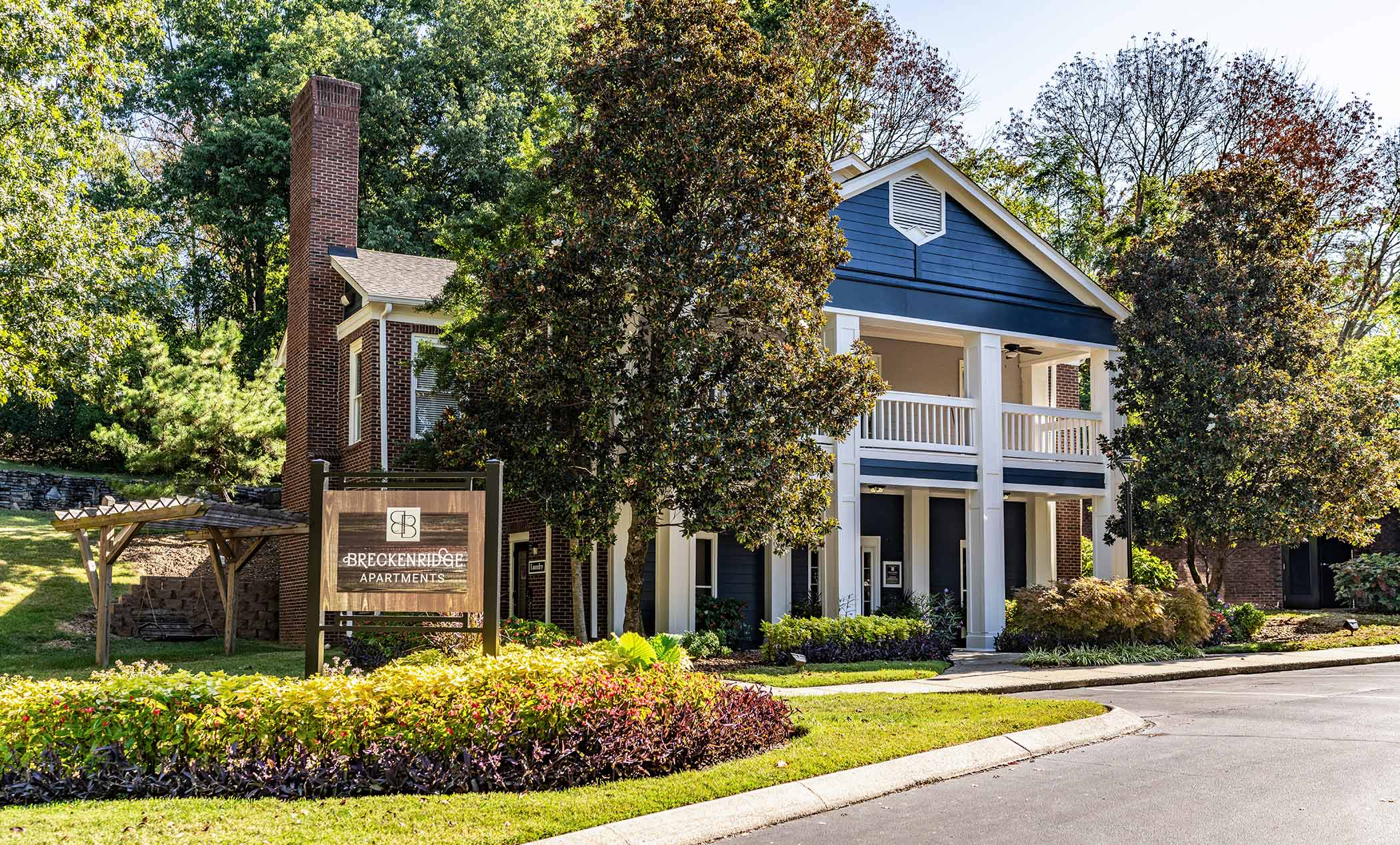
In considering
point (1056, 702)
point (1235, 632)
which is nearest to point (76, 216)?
point (1056, 702)

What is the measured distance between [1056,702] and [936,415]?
393 inches

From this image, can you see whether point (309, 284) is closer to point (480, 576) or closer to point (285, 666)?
point (285, 666)

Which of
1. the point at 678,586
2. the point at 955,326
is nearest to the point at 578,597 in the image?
the point at 678,586

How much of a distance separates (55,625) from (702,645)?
43.5ft

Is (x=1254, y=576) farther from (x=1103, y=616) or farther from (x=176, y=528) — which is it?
(x=176, y=528)

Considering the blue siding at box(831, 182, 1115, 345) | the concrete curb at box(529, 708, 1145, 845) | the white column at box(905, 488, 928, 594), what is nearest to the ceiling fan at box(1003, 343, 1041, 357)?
the blue siding at box(831, 182, 1115, 345)

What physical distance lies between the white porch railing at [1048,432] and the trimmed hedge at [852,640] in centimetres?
467

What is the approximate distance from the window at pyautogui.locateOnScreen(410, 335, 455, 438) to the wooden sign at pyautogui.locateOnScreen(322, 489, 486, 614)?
1197 cm

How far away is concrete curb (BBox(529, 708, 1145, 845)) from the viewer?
7504 mm

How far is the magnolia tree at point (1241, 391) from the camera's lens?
21.5 m

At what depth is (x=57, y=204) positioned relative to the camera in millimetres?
15984

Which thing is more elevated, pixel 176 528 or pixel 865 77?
pixel 865 77

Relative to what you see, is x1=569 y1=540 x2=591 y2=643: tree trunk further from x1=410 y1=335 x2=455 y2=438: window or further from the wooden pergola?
the wooden pergola

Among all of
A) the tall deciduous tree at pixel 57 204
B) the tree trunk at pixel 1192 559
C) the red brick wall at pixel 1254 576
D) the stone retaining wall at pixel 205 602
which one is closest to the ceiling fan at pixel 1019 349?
the tree trunk at pixel 1192 559
